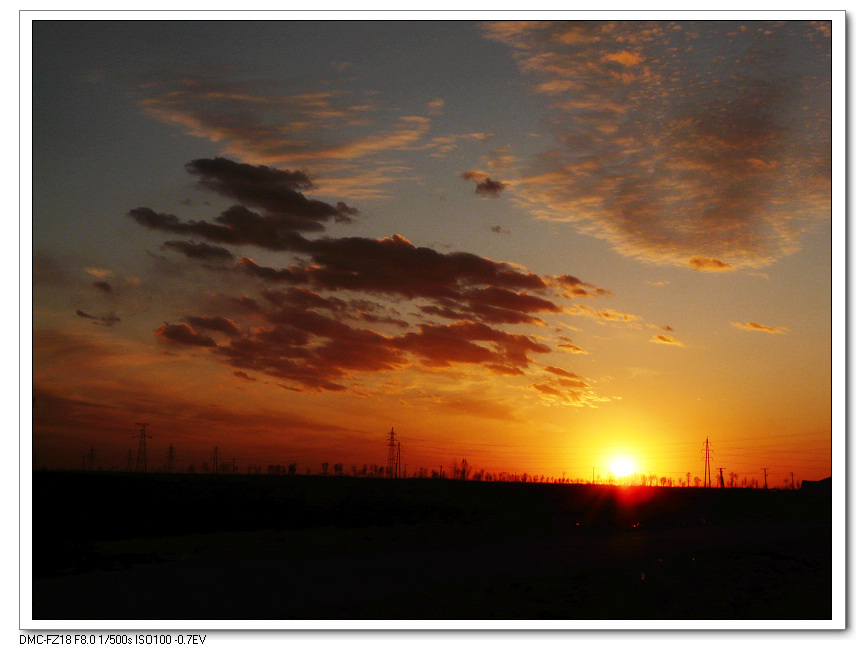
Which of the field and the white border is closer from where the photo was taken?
the white border

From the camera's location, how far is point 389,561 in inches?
715

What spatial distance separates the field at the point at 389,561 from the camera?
13.0 metres

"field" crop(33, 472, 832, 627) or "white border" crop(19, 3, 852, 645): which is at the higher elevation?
"white border" crop(19, 3, 852, 645)

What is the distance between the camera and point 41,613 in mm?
11312

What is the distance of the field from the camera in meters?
13.0
